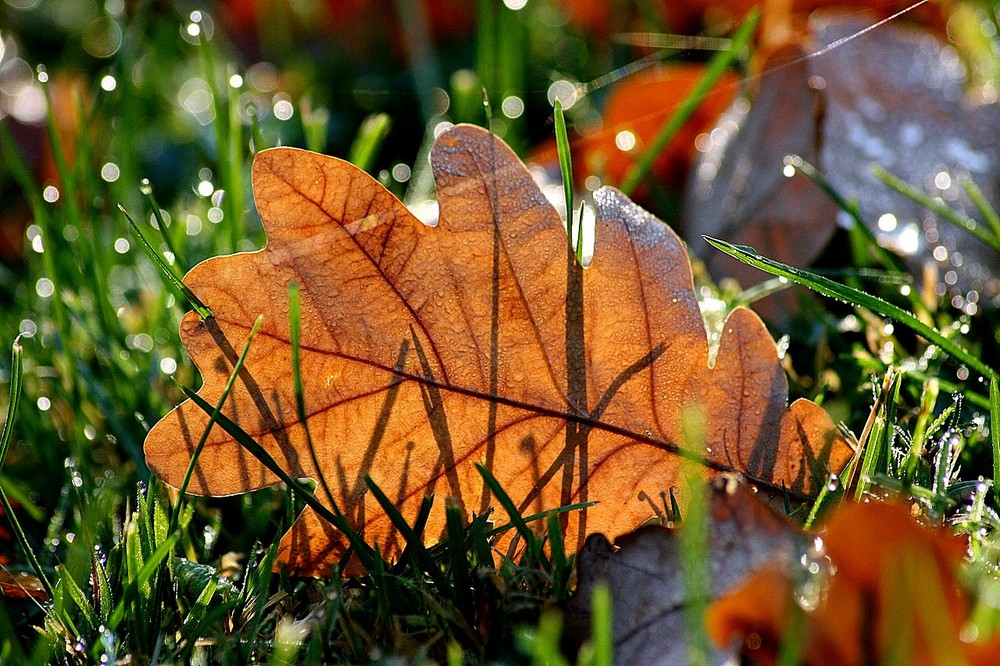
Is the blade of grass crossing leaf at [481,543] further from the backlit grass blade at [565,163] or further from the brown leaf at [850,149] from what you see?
the brown leaf at [850,149]

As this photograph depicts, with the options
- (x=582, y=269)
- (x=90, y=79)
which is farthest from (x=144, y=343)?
(x=90, y=79)

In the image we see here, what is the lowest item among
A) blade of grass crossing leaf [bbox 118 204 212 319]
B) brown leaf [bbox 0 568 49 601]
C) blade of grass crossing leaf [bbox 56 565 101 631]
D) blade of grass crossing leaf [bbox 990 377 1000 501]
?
brown leaf [bbox 0 568 49 601]

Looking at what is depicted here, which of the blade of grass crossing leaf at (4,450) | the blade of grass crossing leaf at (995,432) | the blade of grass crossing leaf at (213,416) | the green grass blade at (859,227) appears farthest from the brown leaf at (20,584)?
the green grass blade at (859,227)

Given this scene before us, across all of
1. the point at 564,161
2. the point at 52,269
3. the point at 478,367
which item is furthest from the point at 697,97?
the point at 52,269

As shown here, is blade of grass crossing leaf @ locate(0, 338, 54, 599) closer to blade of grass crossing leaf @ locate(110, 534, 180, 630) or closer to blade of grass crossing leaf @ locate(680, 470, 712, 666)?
blade of grass crossing leaf @ locate(110, 534, 180, 630)

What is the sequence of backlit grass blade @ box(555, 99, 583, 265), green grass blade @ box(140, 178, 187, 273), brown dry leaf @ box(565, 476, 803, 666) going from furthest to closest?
1. green grass blade @ box(140, 178, 187, 273)
2. backlit grass blade @ box(555, 99, 583, 265)
3. brown dry leaf @ box(565, 476, 803, 666)

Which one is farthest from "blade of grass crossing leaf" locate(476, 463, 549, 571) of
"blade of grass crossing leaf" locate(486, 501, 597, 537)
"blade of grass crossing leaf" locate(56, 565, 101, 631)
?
"blade of grass crossing leaf" locate(56, 565, 101, 631)
